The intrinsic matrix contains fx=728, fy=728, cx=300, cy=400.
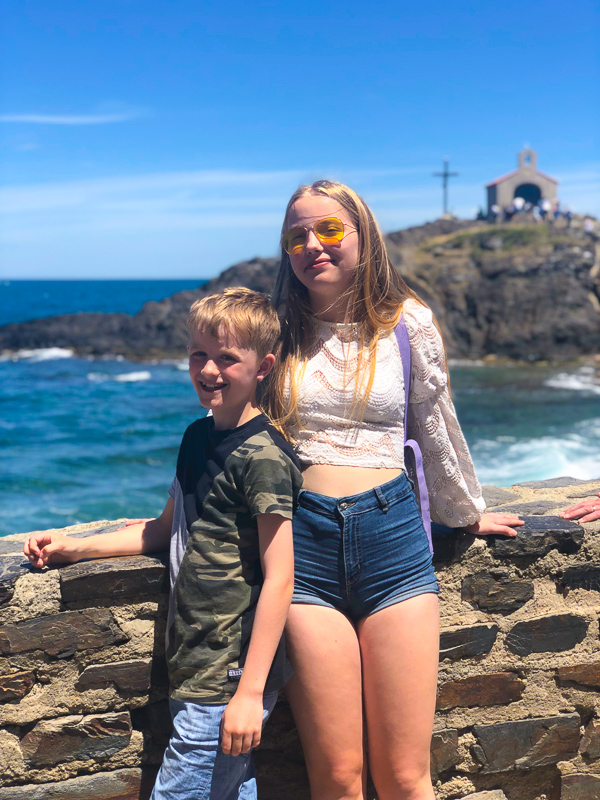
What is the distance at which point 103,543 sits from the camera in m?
2.15

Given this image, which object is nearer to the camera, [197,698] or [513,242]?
[197,698]

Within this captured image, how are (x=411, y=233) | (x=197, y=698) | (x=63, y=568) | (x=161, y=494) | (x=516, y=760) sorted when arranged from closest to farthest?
(x=197, y=698)
(x=63, y=568)
(x=516, y=760)
(x=161, y=494)
(x=411, y=233)

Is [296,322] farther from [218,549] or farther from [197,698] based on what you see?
[197,698]

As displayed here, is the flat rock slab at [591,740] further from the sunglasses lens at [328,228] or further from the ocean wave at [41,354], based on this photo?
the ocean wave at [41,354]

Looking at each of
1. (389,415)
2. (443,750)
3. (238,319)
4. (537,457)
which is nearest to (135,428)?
(537,457)

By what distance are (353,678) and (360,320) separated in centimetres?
104

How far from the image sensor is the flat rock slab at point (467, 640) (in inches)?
95.7

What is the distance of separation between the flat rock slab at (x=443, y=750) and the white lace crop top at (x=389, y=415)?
735mm

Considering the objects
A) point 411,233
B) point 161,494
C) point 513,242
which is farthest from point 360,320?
point 411,233

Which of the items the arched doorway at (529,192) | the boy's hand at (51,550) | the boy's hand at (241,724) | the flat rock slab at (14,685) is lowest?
the flat rock slab at (14,685)

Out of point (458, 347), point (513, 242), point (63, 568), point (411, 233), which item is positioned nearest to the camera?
point (63, 568)

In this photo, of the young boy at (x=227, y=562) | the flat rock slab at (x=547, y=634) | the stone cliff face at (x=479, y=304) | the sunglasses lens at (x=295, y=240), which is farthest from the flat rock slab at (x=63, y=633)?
the stone cliff face at (x=479, y=304)

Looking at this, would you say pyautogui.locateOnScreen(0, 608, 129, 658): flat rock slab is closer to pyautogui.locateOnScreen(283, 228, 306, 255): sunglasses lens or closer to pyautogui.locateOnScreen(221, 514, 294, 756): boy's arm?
pyautogui.locateOnScreen(221, 514, 294, 756): boy's arm

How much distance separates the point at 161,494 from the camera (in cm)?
1446
